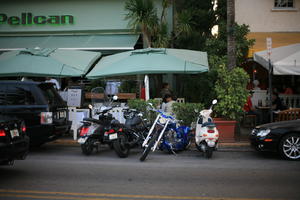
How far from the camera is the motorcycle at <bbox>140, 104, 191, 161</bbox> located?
30.9ft

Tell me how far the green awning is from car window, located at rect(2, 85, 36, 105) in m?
7.67

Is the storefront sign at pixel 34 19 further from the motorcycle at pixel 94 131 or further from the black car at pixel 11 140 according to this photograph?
the black car at pixel 11 140

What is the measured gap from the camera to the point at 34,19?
19281mm

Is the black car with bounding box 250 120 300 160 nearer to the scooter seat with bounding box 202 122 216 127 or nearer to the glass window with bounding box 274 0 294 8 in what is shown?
the scooter seat with bounding box 202 122 216 127

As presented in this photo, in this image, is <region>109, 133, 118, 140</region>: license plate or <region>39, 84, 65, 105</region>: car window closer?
<region>109, 133, 118, 140</region>: license plate

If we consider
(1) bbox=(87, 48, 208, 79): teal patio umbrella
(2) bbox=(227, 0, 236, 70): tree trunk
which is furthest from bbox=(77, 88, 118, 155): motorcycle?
(2) bbox=(227, 0, 236, 70): tree trunk

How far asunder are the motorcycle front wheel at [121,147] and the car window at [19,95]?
7.63ft

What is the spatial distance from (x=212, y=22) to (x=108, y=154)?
11.1 meters

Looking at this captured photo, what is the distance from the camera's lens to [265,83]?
63.2ft

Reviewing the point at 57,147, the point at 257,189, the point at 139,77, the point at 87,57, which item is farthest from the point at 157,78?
the point at 257,189

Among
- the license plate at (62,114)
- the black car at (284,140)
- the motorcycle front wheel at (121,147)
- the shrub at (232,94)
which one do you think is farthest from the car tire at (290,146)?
the license plate at (62,114)

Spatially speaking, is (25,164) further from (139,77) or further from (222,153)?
(139,77)

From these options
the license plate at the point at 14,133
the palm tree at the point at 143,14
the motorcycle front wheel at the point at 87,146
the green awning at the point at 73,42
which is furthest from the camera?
the green awning at the point at 73,42

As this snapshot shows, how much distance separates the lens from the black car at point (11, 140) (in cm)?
660
